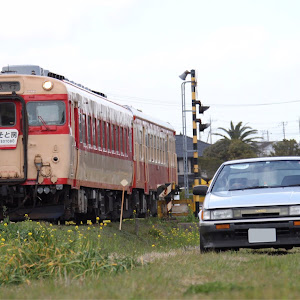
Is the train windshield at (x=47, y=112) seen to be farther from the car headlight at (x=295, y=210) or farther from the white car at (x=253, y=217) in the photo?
the car headlight at (x=295, y=210)

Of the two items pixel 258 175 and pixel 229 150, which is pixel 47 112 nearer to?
pixel 258 175

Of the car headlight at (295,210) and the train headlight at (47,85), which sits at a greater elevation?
the train headlight at (47,85)

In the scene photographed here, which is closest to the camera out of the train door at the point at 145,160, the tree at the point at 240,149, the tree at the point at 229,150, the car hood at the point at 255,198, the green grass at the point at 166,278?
the green grass at the point at 166,278

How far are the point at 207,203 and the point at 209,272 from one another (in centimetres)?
322

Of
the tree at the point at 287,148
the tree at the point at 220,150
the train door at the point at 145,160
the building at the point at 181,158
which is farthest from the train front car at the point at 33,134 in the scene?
the tree at the point at 287,148

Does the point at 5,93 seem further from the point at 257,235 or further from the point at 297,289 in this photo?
the point at 297,289

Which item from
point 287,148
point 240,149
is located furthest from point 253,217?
point 287,148

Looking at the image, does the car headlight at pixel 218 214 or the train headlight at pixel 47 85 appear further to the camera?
the train headlight at pixel 47 85

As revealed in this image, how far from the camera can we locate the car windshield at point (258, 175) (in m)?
13.4

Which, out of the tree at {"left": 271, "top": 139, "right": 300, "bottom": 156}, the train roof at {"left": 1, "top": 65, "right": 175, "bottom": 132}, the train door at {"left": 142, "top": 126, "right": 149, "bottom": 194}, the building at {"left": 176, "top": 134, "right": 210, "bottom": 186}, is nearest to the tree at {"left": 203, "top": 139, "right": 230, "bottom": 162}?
the building at {"left": 176, "top": 134, "right": 210, "bottom": 186}

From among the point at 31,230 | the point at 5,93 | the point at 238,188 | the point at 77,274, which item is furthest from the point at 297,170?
the point at 5,93

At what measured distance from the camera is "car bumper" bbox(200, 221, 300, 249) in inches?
483

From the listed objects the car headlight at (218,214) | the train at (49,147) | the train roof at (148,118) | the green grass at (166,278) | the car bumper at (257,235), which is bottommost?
the green grass at (166,278)

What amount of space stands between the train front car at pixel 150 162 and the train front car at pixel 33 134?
8.10 metres
